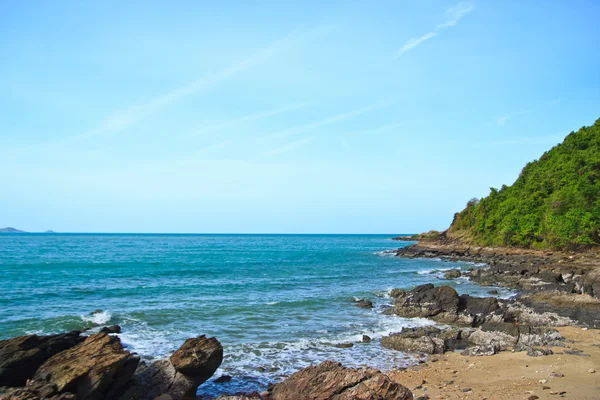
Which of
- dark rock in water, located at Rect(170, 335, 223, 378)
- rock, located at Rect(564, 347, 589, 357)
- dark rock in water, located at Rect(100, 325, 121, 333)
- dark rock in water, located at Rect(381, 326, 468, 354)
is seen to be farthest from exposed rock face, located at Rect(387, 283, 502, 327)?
dark rock in water, located at Rect(100, 325, 121, 333)

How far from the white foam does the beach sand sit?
53.6 ft

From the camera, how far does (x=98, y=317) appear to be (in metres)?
23.0

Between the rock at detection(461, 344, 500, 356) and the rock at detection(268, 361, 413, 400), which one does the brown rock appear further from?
the rock at detection(461, 344, 500, 356)

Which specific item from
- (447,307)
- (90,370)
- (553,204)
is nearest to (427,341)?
(447,307)

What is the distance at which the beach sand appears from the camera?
11.2 metres

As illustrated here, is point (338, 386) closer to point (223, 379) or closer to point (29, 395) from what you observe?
point (223, 379)

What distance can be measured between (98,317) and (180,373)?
1340 centimetres

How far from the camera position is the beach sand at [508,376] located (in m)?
11.2

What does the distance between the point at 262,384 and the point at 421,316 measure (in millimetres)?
12680

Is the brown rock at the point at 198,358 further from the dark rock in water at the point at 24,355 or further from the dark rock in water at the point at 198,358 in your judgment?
the dark rock in water at the point at 24,355

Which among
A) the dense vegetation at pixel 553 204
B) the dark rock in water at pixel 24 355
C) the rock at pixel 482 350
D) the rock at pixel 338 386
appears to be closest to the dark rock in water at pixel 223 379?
the rock at pixel 338 386

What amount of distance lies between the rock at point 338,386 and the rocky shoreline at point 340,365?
0.02 m

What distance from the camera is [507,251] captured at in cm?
6297

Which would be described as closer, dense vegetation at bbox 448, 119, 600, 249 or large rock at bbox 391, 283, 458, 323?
large rock at bbox 391, 283, 458, 323
